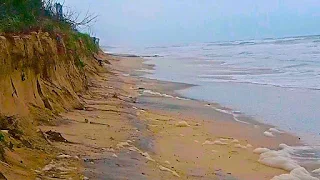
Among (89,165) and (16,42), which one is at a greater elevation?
(16,42)

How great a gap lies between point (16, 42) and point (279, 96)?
30.9 ft

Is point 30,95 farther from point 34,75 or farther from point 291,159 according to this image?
point 291,159

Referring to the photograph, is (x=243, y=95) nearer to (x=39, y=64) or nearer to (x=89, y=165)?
(x=39, y=64)

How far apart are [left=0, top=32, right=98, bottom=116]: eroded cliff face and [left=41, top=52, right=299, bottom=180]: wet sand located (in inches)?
18.3

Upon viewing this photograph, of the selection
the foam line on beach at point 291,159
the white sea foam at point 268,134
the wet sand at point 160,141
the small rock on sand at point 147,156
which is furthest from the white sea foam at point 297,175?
the white sea foam at point 268,134

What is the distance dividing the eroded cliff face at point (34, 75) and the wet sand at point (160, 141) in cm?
47

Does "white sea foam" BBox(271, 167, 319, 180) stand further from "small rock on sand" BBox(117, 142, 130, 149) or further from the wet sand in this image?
"small rock on sand" BBox(117, 142, 130, 149)

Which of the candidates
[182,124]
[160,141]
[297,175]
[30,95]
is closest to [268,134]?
[182,124]

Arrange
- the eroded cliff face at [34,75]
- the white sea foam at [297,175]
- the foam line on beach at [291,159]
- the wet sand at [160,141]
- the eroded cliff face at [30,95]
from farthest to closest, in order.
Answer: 1. the eroded cliff face at [34,75]
2. the foam line on beach at [291,159]
3. the white sea foam at [297,175]
4. the wet sand at [160,141]
5. the eroded cliff face at [30,95]

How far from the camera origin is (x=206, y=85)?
18.8 meters

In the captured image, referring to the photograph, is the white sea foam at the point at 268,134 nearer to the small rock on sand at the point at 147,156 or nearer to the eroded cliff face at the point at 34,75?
the small rock on sand at the point at 147,156

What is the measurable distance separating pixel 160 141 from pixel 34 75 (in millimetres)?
2513

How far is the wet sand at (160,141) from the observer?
235 inches

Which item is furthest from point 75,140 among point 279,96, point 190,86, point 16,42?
point 190,86
